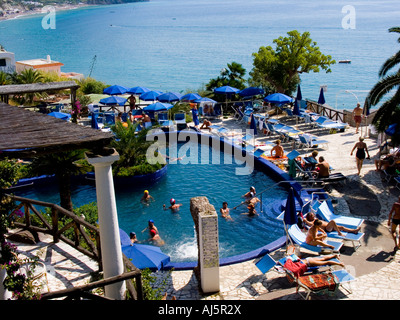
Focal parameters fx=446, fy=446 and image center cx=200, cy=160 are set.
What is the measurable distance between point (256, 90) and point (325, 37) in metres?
101

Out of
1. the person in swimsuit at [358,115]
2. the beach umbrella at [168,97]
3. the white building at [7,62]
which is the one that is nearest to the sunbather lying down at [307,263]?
the person in swimsuit at [358,115]

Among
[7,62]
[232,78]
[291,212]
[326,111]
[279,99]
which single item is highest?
[7,62]

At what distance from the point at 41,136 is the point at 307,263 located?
607 centimetres

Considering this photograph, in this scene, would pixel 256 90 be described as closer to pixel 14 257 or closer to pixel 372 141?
pixel 372 141

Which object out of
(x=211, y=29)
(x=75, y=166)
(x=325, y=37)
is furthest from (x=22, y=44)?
(x=75, y=166)

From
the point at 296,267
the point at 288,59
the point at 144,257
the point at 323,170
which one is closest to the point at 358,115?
the point at 323,170

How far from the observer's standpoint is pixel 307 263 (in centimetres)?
949

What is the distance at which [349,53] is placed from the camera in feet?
309

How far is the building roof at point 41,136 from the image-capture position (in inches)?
239

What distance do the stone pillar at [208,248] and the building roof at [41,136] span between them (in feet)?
10.7

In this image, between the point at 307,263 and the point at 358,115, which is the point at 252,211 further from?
the point at 358,115

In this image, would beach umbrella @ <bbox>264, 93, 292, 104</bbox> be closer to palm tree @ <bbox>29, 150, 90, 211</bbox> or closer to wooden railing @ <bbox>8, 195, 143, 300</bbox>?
palm tree @ <bbox>29, 150, 90, 211</bbox>

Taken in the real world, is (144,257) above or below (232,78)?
below

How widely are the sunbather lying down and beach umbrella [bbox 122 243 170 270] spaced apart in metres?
2.71
